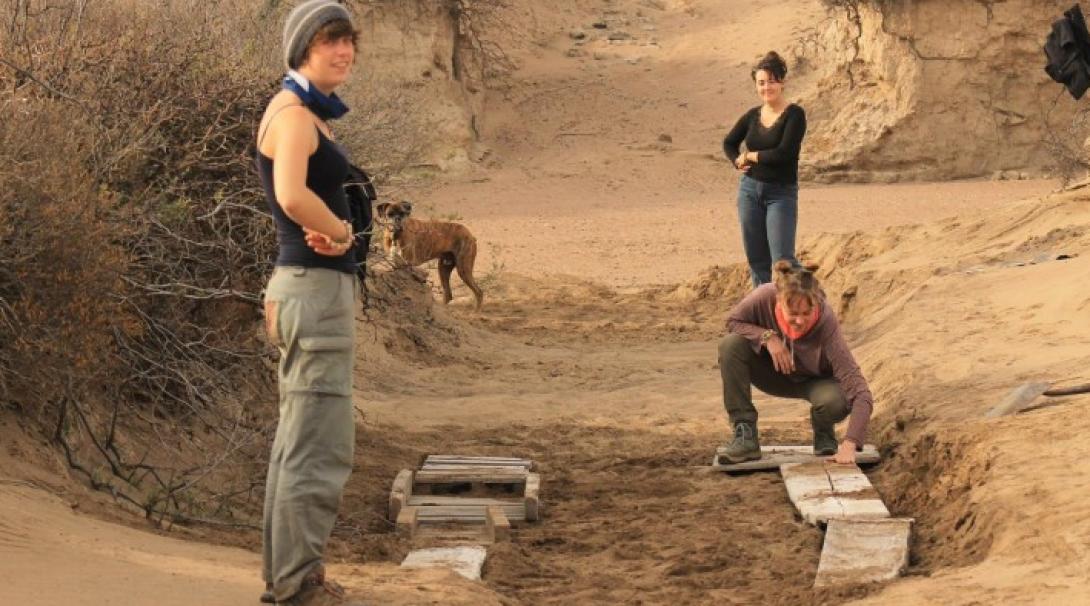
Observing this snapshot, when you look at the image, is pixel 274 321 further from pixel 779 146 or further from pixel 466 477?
pixel 779 146

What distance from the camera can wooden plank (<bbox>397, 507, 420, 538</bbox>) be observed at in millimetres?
7977

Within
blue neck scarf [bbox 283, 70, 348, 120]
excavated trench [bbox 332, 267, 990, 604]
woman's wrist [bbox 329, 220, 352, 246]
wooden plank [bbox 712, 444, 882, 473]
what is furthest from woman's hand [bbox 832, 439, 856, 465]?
blue neck scarf [bbox 283, 70, 348, 120]

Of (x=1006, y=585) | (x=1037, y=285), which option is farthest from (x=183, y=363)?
(x=1037, y=285)

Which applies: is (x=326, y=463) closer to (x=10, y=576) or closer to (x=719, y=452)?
(x=10, y=576)

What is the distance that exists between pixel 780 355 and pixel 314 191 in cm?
359

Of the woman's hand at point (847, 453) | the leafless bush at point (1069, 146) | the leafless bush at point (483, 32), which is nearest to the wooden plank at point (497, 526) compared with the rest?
the woman's hand at point (847, 453)

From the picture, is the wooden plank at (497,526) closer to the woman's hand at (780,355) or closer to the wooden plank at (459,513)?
the wooden plank at (459,513)

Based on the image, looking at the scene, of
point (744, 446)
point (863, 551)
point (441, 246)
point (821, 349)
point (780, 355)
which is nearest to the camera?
point (863, 551)

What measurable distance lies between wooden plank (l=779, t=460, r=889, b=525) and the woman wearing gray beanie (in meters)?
2.82

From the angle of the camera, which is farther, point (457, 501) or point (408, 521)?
point (457, 501)

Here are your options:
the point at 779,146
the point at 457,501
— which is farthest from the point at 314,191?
the point at 779,146

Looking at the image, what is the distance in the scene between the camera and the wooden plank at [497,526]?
7918 mm

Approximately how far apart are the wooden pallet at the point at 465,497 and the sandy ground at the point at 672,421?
0.14 metres

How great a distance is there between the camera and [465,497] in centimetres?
889
